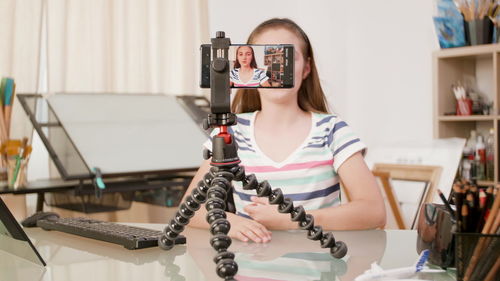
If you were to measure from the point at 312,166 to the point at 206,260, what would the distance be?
584 mm

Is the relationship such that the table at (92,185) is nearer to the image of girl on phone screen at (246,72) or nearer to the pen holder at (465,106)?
the image of girl on phone screen at (246,72)

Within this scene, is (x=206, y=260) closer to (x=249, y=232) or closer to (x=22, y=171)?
(x=249, y=232)

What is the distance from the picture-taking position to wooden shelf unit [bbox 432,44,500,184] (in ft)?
10.3

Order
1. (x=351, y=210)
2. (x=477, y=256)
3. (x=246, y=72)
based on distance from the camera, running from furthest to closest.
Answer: (x=351, y=210), (x=246, y=72), (x=477, y=256)

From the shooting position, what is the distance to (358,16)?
421 cm

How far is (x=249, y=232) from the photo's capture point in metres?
1.15

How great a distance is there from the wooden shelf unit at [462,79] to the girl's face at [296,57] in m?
1.93

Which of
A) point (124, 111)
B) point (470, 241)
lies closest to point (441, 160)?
point (124, 111)

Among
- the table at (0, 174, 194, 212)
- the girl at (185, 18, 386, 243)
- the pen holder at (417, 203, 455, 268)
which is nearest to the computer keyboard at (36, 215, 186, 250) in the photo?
the girl at (185, 18, 386, 243)

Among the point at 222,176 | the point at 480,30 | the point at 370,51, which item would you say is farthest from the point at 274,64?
the point at 370,51

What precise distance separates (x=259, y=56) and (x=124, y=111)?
5.83 ft

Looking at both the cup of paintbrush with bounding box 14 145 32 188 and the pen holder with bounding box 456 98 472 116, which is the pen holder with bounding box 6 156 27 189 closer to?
the cup of paintbrush with bounding box 14 145 32 188

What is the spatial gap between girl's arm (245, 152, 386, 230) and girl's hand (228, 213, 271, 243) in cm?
7

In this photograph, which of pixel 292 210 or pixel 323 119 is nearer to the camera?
pixel 292 210
